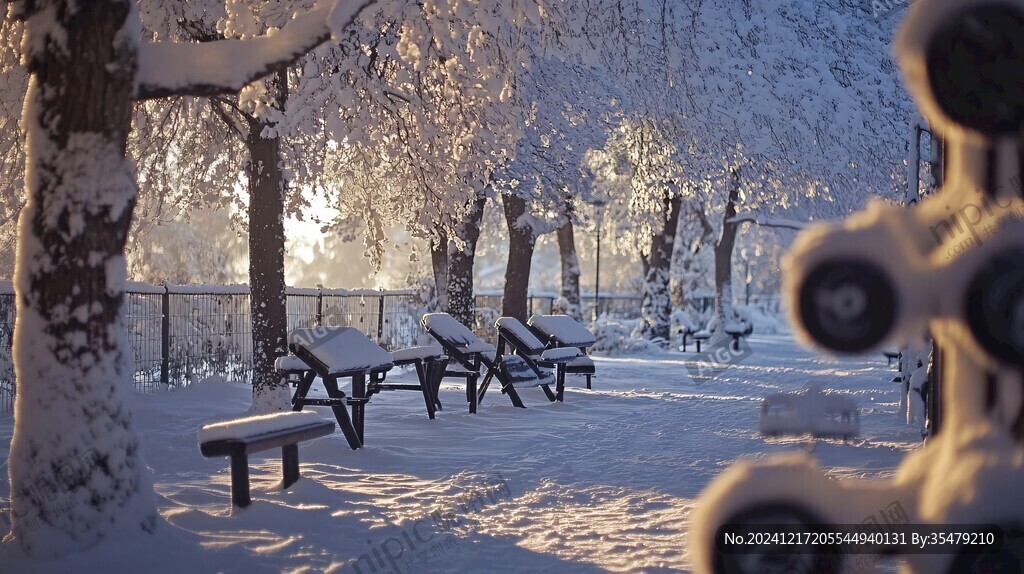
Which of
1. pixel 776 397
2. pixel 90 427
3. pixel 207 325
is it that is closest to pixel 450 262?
pixel 207 325

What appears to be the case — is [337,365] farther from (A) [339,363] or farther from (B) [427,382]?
(B) [427,382]

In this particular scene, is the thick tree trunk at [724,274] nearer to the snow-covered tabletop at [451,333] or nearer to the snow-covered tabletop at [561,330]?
the snow-covered tabletop at [561,330]

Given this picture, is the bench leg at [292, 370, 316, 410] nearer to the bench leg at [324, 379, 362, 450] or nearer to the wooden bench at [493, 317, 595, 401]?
the bench leg at [324, 379, 362, 450]

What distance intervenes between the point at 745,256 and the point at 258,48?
47.3 m

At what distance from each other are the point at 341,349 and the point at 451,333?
135 inches

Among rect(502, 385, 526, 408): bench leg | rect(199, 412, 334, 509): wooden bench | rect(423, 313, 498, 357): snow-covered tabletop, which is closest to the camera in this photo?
rect(199, 412, 334, 509): wooden bench

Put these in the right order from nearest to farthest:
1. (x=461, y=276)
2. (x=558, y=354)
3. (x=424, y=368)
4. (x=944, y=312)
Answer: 1. (x=944, y=312)
2. (x=424, y=368)
3. (x=558, y=354)
4. (x=461, y=276)

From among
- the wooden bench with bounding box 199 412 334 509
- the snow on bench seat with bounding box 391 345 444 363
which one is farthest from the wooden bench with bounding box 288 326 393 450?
the wooden bench with bounding box 199 412 334 509

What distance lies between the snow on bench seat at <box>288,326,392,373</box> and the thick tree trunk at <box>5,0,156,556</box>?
3.17 metres

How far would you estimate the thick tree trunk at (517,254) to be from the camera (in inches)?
773

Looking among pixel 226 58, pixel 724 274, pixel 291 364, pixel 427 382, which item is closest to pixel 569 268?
pixel 724 274

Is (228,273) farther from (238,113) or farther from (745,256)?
(745,256)

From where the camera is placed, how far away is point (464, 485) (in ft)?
23.7

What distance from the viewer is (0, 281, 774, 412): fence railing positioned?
44.1ft
